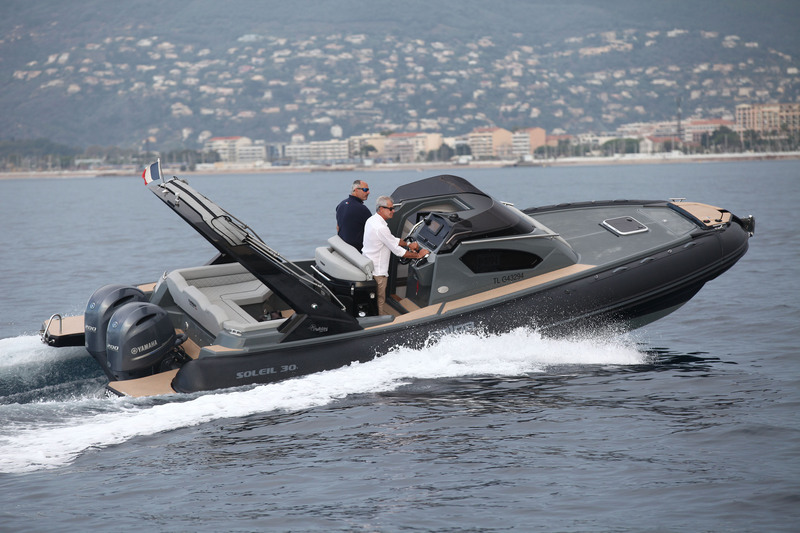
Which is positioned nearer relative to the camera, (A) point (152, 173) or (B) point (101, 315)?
(A) point (152, 173)

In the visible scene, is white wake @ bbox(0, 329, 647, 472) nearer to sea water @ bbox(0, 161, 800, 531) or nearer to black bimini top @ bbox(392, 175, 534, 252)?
sea water @ bbox(0, 161, 800, 531)

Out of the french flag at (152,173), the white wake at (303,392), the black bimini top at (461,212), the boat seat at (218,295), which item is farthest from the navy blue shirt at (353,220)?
the french flag at (152,173)

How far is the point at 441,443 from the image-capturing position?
28.2ft

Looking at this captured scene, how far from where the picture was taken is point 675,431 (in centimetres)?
878

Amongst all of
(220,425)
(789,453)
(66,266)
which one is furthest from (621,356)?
(66,266)

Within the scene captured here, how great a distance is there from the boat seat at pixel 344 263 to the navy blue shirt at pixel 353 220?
0.42 feet

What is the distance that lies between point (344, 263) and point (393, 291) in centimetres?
78

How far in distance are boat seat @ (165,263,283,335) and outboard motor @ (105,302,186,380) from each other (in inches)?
22.0

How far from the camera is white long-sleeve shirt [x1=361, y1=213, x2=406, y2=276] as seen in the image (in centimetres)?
1047

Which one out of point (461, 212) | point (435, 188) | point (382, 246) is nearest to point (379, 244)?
point (382, 246)

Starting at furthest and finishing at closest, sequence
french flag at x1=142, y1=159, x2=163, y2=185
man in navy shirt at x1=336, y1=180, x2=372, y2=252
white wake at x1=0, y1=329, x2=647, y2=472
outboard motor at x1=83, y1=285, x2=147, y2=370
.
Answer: man in navy shirt at x1=336, y1=180, x2=372, y2=252
outboard motor at x1=83, y1=285, x2=147, y2=370
french flag at x1=142, y1=159, x2=163, y2=185
white wake at x1=0, y1=329, x2=647, y2=472

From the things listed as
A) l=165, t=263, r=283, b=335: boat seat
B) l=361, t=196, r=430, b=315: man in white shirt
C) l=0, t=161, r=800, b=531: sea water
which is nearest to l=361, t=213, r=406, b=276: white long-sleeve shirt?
l=361, t=196, r=430, b=315: man in white shirt

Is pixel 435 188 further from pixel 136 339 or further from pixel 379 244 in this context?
pixel 136 339

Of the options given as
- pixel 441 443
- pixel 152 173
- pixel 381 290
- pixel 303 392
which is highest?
pixel 152 173
